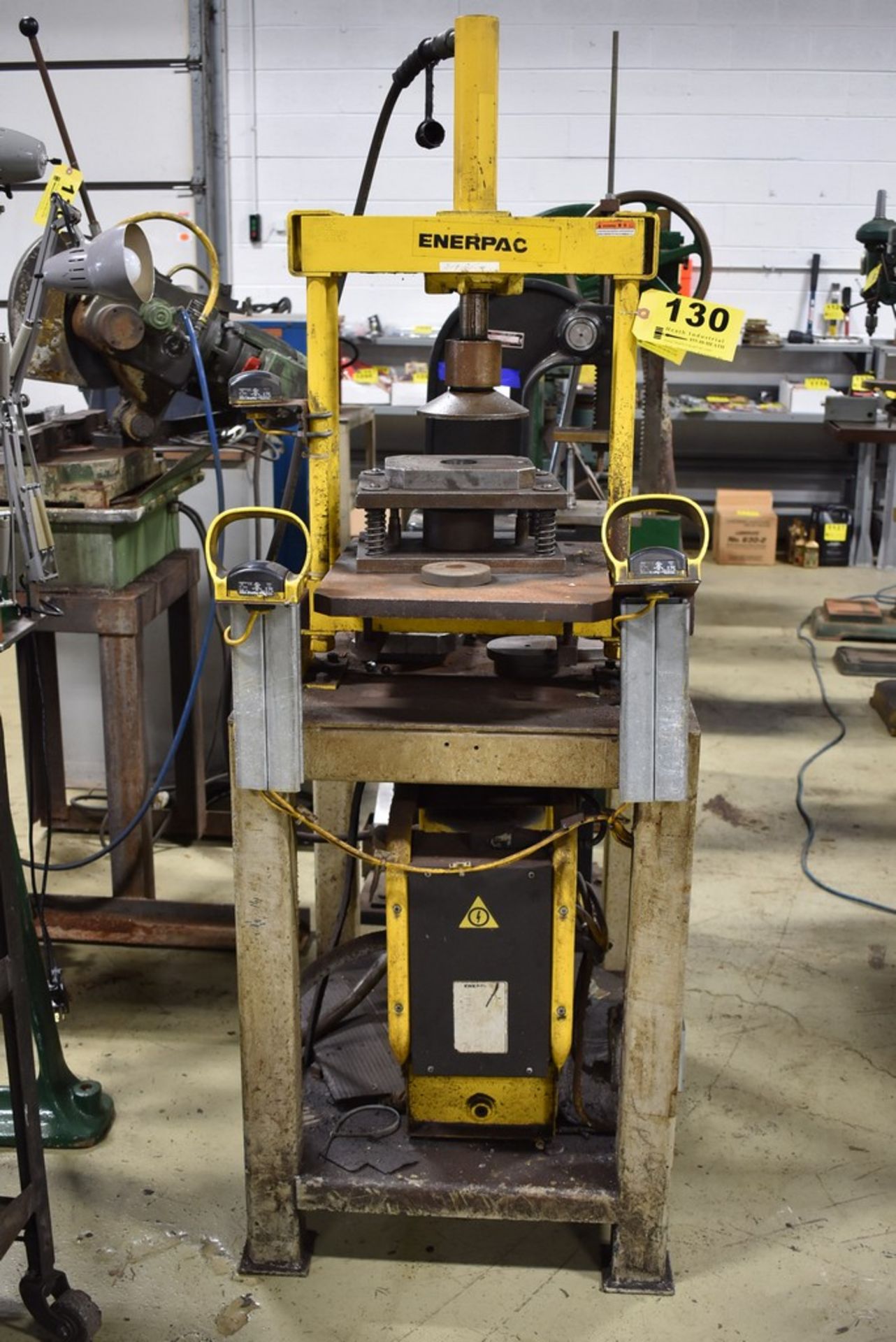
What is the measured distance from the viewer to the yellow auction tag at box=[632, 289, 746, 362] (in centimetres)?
165

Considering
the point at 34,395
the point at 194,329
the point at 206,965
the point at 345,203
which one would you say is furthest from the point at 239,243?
the point at 206,965

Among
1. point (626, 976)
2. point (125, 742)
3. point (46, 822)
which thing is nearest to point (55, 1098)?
point (125, 742)

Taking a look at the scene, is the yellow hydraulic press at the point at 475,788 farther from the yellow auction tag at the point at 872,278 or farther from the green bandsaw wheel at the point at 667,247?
the yellow auction tag at the point at 872,278

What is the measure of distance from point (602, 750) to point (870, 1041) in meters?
1.00

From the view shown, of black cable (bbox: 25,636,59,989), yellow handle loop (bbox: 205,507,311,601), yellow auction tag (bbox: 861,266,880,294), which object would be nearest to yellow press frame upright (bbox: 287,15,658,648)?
yellow handle loop (bbox: 205,507,311,601)

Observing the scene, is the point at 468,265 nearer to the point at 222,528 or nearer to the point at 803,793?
the point at 222,528

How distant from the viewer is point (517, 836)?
152cm

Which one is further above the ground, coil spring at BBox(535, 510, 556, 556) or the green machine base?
coil spring at BBox(535, 510, 556, 556)

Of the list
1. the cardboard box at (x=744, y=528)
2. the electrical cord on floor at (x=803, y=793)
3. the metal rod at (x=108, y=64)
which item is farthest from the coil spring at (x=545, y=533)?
the metal rod at (x=108, y=64)

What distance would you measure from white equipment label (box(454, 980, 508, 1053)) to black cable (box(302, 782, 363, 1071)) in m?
0.29

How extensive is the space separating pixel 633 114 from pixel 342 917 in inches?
168

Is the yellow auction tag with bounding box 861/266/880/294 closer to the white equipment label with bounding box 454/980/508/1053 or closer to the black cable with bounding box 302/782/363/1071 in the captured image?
the black cable with bounding box 302/782/363/1071

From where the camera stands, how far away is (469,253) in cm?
150

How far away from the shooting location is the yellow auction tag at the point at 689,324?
165 cm
